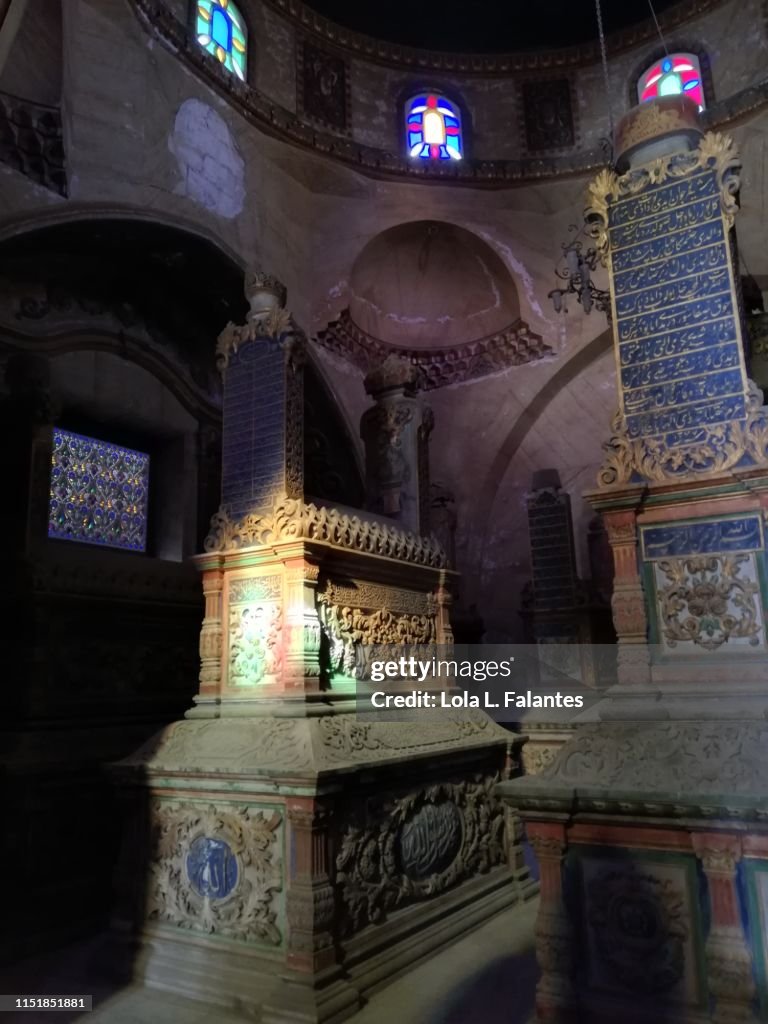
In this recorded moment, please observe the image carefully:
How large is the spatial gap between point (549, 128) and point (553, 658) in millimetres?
7934

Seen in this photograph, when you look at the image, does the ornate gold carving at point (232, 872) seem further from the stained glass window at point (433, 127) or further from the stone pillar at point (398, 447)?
the stained glass window at point (433, 127)

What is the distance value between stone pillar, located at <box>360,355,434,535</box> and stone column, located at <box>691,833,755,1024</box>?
365cm

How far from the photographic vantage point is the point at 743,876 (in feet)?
8.55

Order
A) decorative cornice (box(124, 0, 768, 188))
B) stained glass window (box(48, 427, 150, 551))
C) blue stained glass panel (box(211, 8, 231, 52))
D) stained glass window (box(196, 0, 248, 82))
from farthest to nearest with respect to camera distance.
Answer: blue stained glass panel (box(211, 8, 231, 52)), stained glass window (box(196, 0, 248, 82)), decorative cornice (box(124, 0, 768, 188)), stained glass window (box(48, 427, 150, 551))

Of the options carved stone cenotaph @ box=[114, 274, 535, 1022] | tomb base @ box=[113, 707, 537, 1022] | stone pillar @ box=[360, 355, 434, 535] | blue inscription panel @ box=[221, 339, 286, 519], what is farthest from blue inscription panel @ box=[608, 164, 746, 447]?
stone pillar @ box=[360, 355, 434, 535]

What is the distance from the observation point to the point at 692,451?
3.31 metres

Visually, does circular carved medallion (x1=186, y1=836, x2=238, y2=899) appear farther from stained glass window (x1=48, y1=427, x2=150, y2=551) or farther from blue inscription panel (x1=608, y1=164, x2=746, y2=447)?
stained glass window (x1=48, y1=427, x2=150, y2=551)

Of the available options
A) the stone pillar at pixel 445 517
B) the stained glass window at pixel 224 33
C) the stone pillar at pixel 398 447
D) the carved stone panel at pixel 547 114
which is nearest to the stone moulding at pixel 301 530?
the stone pillar at pixel 398 447

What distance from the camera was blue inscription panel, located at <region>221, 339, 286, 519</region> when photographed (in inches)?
185

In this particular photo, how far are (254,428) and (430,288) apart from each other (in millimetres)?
7034

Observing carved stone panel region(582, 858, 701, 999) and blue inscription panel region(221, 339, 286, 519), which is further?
blue inscription panel region(221, 339, 286, 519)

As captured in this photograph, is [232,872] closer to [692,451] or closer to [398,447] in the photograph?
[692,451]

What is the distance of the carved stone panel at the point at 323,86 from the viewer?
10141 mm

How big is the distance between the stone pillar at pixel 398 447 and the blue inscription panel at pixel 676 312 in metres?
2.63
